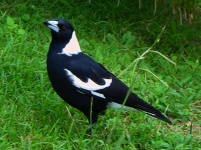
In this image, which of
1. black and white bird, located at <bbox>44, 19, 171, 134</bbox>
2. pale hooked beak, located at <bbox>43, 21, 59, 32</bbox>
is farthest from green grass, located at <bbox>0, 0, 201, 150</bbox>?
pale hooked beak, located at <bbox>43, 21, 59, 32</bbox>

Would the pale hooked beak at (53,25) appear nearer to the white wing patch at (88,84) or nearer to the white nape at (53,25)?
the white nape at (53,25)

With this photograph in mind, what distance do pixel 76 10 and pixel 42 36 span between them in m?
0.65

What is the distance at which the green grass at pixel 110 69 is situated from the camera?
3.68 meters

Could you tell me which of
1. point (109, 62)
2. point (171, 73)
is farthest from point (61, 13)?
point (171, 73)

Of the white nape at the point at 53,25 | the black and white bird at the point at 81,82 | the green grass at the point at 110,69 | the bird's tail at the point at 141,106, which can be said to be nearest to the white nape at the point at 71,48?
the black and white bird at the point at 81,82

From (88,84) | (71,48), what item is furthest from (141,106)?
(71,48)

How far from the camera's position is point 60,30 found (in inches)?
150

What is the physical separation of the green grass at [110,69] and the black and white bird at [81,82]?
0.17 meters

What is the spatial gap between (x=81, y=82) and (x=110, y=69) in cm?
117

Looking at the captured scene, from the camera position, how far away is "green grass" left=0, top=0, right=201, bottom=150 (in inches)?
145

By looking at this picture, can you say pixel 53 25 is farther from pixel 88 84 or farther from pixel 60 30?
pixel 88 84

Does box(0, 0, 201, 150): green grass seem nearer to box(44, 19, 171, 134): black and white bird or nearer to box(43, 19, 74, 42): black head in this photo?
box(44, 19, 171, 134): black and white bird

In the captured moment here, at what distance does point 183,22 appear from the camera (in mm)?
6055

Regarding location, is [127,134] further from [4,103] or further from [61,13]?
[61,13]
